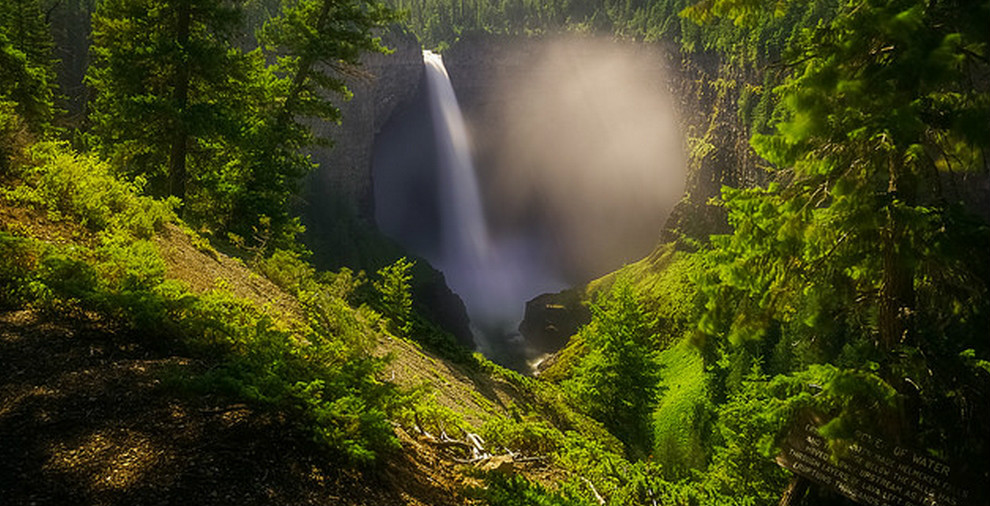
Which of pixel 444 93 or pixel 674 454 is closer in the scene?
pixel 674 454

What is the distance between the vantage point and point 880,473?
447 centimetres

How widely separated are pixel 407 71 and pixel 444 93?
1226 cm

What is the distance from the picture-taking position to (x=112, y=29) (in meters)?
12.7

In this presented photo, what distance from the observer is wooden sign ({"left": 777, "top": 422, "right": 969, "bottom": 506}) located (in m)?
4.27

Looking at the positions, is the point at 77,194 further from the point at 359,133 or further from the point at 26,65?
the point at 359,133

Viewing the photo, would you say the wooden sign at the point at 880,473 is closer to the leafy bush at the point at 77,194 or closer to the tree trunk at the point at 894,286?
the tree trunk at the point at 894,286

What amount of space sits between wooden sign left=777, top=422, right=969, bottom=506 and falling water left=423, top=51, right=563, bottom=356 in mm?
73163

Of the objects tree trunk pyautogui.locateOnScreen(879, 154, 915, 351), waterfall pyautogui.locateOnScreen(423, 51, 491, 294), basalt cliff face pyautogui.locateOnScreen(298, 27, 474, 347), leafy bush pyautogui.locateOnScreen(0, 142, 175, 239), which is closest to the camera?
tree trunk pyautogui.locateOnScreen(879, 154, 915, 351)

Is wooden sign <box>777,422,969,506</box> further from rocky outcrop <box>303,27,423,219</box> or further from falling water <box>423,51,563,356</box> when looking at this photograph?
falling water <box>423,51,563,356</box>

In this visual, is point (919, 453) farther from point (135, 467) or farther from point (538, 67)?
point (538, 67)

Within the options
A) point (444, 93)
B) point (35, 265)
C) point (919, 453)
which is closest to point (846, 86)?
point (919, 453)

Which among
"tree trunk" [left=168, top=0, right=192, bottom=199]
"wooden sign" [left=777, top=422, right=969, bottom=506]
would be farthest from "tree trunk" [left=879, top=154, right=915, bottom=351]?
"tree trunk" [left=168, top=0, right=192, bottom=199]

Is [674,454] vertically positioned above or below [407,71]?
below

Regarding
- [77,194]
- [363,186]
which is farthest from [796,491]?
[363,186]
